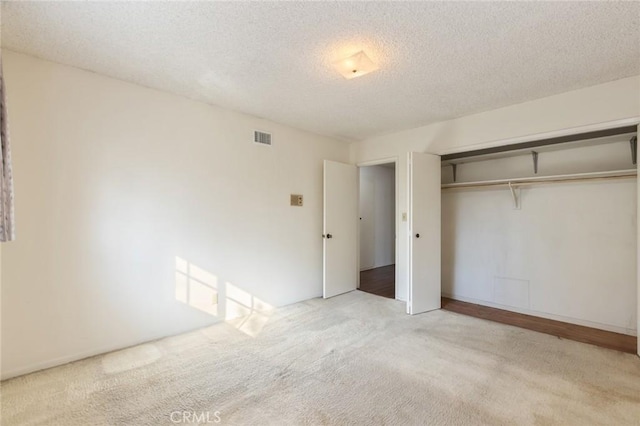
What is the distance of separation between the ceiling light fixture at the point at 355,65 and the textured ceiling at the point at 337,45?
53 mm

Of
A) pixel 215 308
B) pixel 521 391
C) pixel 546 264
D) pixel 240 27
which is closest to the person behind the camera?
pixel 240 27

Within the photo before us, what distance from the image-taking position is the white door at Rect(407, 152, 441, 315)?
361cm

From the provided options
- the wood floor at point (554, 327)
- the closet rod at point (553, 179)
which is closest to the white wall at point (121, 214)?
the wood floor at point (554, 327)

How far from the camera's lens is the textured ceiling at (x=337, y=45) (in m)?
1.77

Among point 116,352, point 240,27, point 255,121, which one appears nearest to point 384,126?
point 255,121

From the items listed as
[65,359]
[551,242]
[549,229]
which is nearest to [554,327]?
[551,242]

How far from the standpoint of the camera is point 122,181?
267 centimetres

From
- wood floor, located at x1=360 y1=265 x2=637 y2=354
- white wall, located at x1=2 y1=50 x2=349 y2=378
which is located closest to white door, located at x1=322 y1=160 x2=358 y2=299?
wood floor, located at x1=360 y1=265 x2=637 y2=354

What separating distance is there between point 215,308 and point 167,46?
2559mm

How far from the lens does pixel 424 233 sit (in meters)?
3.73

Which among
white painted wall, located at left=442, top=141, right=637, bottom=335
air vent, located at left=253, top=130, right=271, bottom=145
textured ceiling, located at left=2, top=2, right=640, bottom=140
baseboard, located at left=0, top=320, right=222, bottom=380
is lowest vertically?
baseboard, located at left=0, top=320, right=222, bottom=380

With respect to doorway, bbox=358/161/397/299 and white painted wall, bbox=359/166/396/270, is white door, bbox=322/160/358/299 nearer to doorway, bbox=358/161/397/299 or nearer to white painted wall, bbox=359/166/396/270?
doorway, bbox=358/161/397/299

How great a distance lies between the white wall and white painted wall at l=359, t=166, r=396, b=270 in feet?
9.91

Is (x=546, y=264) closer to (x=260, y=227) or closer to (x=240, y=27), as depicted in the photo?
(x=260, y=227)
